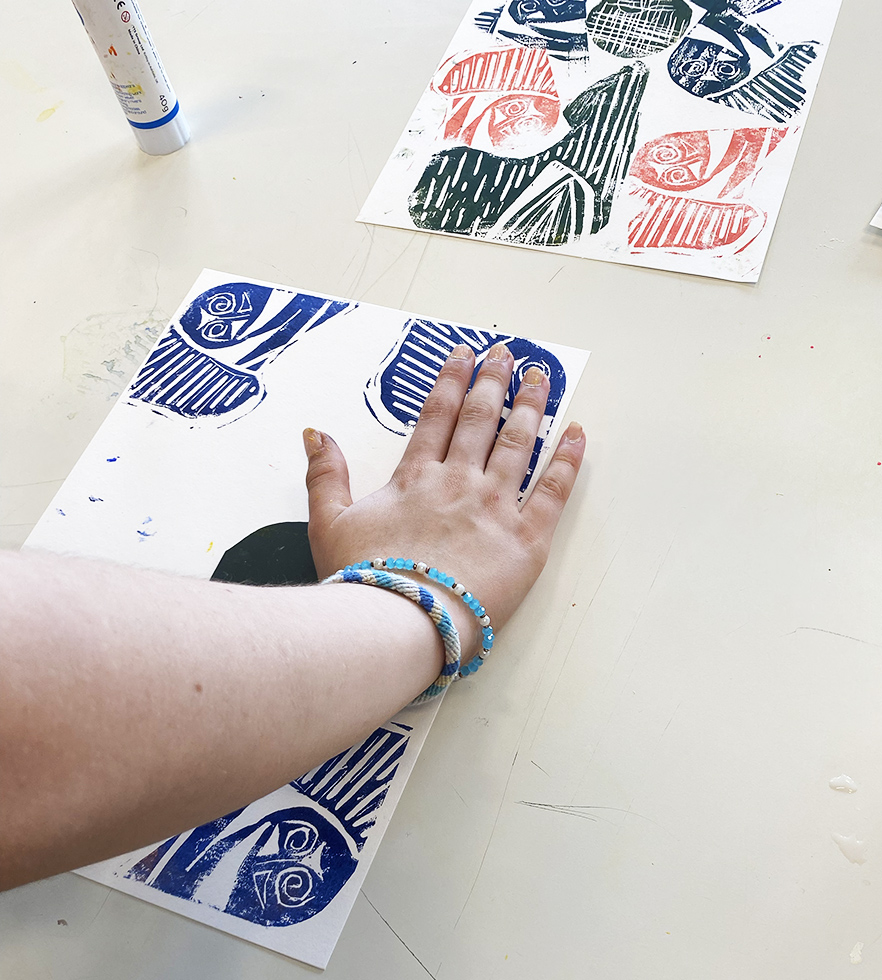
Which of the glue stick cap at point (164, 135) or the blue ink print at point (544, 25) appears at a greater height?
the blue ink print at point (544, 25)

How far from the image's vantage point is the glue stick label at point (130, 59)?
710mm

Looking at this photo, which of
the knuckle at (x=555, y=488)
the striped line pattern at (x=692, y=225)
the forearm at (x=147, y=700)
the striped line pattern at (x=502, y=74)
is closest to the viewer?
the forearm at (x=147, y=700)

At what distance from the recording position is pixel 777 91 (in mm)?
767

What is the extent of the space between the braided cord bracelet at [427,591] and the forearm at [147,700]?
0.06m

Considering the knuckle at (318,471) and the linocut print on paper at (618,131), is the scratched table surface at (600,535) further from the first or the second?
the knuckle at (318,471)

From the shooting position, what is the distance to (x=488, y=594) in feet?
1.72

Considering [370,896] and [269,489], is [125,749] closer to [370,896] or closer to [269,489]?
[370,896]

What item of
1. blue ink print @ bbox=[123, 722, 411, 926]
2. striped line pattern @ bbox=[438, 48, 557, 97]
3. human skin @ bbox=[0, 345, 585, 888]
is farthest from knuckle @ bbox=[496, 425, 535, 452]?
striped line pattern @ bbox=[438, 48, 557, 97]

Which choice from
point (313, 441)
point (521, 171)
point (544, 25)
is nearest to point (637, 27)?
point (544, 25)

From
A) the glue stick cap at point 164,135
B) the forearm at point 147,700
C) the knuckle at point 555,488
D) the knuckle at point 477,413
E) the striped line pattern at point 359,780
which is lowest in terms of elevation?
the striped line pattern at point 359,780

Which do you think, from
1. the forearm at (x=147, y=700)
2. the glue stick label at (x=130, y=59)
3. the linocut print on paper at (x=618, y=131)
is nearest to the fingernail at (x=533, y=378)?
the linocut print on paper at (x=618, y=131)

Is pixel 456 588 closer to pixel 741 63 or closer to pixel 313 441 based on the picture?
pixel 313 441

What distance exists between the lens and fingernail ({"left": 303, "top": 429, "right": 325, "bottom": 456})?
599 millimetres

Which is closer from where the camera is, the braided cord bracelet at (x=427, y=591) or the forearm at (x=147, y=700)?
the forearm at (x=147, y=700)
